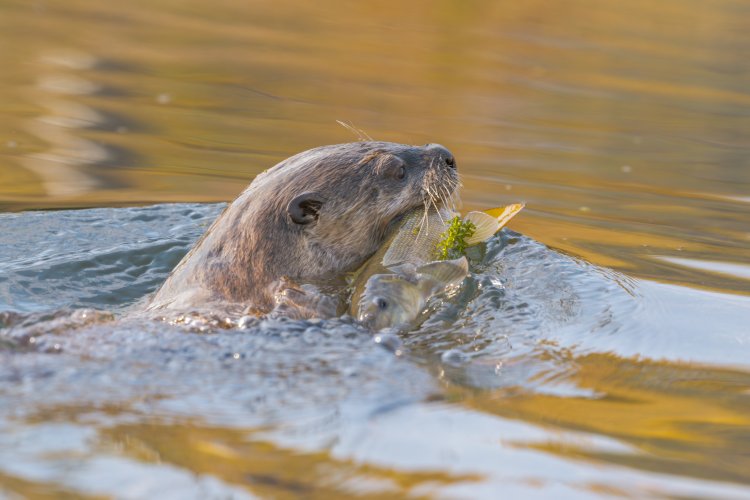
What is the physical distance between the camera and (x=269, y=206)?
4.70 meters

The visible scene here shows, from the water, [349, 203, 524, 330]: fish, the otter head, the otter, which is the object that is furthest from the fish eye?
the otter head

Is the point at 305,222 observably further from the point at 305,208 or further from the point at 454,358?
the point at 454,358

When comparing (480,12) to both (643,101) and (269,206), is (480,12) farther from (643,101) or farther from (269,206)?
(269,206)

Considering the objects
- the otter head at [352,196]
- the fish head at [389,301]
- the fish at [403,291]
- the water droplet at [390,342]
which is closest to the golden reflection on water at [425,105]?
the otter head at [352,196]

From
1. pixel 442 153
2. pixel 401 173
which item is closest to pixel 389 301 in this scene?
pixel 401 173

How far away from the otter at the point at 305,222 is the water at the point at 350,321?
42 cm

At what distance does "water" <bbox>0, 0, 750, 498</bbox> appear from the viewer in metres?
3.10

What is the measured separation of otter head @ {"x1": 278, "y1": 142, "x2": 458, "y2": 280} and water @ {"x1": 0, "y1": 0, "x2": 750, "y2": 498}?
1.57ft

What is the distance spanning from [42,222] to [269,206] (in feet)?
5.79

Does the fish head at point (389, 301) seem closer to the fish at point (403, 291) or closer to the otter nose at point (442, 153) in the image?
the fish at point (403, 291)

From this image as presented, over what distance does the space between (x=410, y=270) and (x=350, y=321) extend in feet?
1.27

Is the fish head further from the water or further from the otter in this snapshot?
the otter

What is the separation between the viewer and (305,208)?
4746mm

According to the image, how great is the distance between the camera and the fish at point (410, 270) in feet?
13.8
